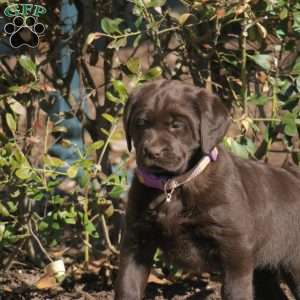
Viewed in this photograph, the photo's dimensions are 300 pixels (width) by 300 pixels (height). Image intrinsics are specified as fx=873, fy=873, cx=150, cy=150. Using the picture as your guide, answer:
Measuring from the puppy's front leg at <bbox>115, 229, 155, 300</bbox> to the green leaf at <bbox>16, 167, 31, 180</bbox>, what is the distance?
665mm

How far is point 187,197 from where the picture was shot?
3.67 metres

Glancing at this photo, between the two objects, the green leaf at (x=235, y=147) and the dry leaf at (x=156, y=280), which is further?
the dry leaf at (x=156, y=280)

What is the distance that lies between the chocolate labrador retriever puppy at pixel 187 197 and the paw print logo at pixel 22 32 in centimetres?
94

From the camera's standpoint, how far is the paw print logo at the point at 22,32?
438 cm

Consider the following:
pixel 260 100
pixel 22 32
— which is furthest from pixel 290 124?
pixel 22 32

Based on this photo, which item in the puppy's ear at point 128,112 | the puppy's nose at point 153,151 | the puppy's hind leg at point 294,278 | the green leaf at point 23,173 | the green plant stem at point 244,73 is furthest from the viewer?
the green plant stem at point 244,73

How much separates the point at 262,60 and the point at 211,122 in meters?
0.83

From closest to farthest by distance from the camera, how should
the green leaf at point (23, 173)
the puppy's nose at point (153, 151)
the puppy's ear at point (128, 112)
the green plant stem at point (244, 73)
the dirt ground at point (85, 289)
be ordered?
the puppy's nose at point (153, 151), the puppy's ear at point (128, 112), the green leaf at point (23, 173), the green plant stem at point (244, 73), the dirt ground at point (85, 289)

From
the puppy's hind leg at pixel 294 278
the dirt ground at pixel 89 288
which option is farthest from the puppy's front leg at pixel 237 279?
the dirt ground at pixel 89 288

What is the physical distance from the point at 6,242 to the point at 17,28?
1095 millimetres

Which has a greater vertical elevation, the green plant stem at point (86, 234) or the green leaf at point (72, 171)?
the green leaf at point (72, 171)

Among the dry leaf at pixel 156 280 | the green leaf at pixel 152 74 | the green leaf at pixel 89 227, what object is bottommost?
the dry leaf at pixel 156 280

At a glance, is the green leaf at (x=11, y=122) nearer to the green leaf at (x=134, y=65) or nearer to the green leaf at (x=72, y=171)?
the green leaf at (x=72, y=171)

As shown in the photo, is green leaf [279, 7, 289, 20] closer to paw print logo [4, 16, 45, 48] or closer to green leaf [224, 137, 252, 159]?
green leaf [224, 137, 252, 159]
